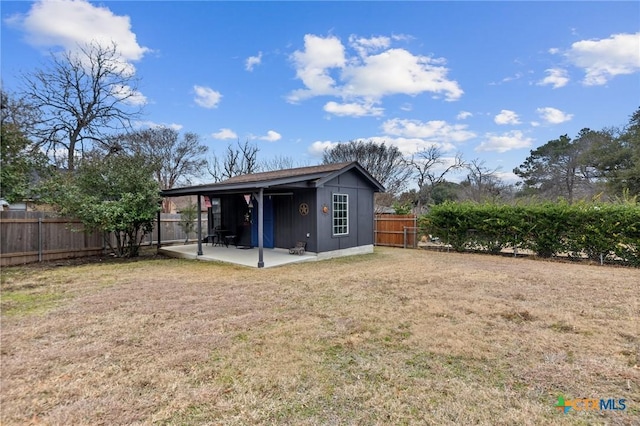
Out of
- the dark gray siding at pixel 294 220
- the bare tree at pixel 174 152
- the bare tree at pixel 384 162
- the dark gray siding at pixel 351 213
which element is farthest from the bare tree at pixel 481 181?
the bare tree at pixel 174 152

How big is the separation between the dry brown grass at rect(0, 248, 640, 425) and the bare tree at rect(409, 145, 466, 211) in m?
21.6

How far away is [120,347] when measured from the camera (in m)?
3.32

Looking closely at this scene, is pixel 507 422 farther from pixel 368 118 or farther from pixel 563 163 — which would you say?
pixel 563 163

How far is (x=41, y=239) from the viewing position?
8.88m

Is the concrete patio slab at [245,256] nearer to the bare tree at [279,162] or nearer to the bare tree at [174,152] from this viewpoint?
the bare tree at [174,152]

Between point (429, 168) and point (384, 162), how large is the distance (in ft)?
13.0

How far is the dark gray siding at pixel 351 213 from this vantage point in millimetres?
9898

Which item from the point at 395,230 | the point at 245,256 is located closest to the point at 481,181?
the point at 395,230

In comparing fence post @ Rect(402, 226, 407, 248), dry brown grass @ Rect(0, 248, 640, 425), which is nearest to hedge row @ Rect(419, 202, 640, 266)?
fence post @ Rect(402, 226, 407, 248)

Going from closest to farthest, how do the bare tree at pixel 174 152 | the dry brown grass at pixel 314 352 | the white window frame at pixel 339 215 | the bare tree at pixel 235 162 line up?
the dry brown grass at pixel 314 352
the white window frame at pixel 339 215
the bare tree at pixel 174 152
the bare tree at pixel 235 162

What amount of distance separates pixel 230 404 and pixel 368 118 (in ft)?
70.5

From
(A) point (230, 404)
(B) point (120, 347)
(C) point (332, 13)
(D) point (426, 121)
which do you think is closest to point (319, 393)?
(A) point (230, 404)

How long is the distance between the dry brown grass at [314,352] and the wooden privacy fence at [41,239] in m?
2.97

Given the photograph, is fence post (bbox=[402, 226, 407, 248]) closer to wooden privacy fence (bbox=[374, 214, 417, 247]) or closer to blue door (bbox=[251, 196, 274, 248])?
wooden privacy fence (bbox=[374, 214, 417, 247])
